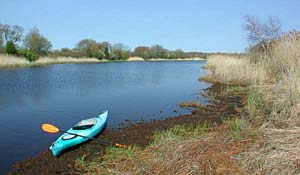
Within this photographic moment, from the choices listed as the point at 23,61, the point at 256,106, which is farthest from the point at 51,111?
the point at 23,61

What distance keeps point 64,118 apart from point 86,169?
3960 mm

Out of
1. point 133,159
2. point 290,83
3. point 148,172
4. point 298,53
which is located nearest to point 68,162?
point 133,159

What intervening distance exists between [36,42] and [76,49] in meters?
10.7

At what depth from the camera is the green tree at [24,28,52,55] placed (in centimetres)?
Result: 4072

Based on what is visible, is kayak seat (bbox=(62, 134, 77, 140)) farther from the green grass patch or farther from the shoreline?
the shoreline

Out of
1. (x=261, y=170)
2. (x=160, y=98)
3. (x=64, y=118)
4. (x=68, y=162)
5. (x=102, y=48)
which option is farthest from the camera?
(x=102, y=48)

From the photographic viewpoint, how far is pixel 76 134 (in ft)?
16.1

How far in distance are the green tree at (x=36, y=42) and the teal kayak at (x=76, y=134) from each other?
3828 centimetres

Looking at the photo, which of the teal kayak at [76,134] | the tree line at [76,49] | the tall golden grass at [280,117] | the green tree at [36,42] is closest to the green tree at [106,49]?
the tree line at [76,49]

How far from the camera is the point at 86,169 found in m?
4.11

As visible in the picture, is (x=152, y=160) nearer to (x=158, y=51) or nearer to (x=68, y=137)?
(x=68, y=137)

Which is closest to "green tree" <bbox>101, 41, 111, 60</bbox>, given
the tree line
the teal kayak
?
the tree line

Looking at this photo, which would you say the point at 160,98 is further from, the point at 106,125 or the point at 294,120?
the point at 294,120

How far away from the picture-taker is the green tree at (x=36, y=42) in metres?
40.7
